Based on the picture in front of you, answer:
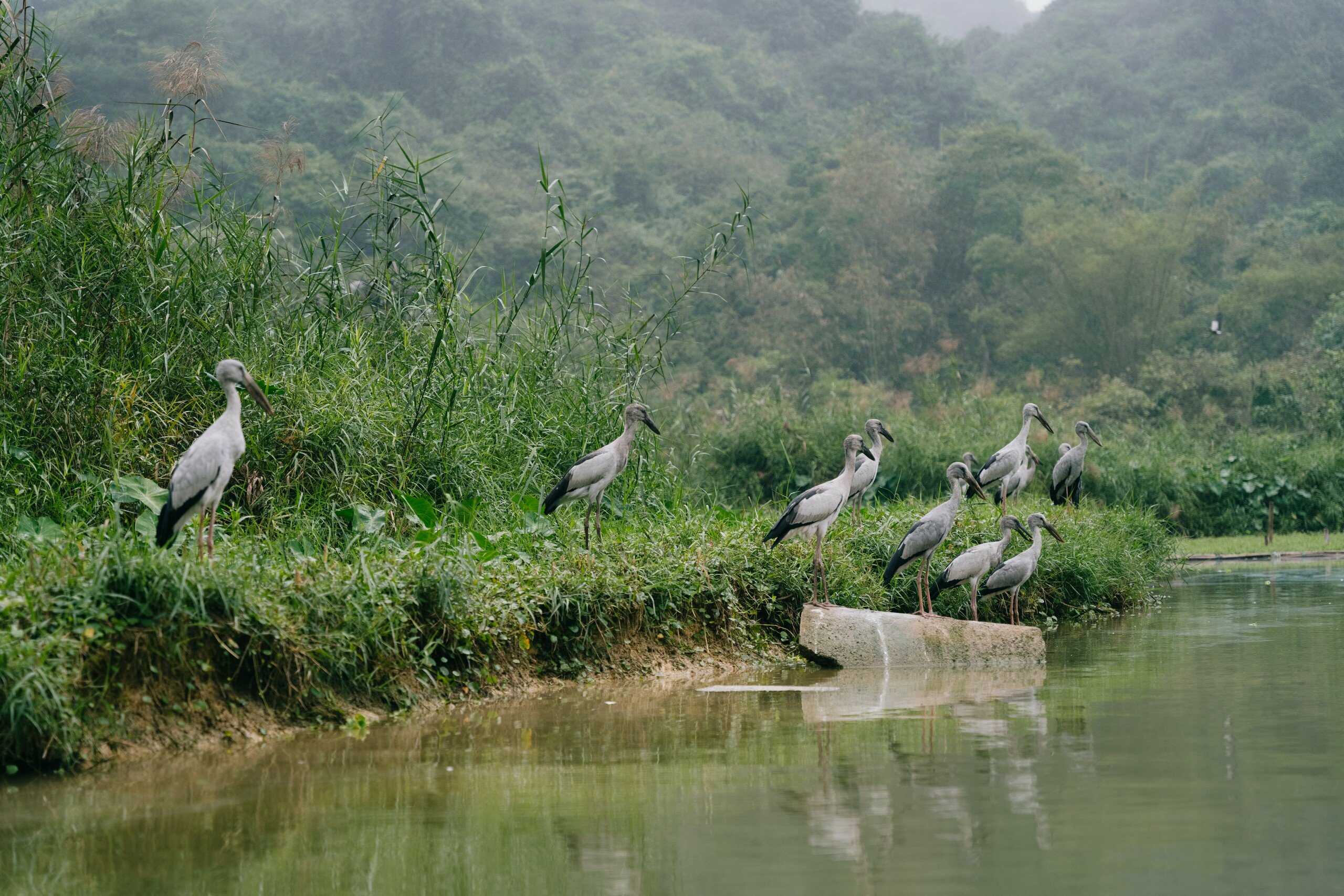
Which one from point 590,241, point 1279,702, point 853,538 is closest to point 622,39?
point 590,241

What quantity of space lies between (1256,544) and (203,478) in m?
17.0

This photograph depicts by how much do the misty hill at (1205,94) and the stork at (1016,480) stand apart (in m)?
34.5

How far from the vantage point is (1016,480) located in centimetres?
1502

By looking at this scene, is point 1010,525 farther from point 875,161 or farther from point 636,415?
point 875,161

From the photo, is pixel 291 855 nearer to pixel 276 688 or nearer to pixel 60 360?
pixel 276 688

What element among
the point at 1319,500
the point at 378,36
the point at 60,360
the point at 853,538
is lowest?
the point at 1319,500

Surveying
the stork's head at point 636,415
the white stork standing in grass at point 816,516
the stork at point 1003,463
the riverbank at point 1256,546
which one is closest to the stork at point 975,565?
the white stork standing in grass at point 816,516

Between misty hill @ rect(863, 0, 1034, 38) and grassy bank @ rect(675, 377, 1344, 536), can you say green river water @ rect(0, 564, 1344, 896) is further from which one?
misty hill @ rect(863, 0, 1034, 38)

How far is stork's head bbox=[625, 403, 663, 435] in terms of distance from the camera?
10.7 metres

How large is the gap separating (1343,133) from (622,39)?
26827 millimetres

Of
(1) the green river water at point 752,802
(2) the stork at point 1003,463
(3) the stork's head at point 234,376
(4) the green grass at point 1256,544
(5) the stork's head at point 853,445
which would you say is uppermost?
(3) the stork's head at point 234,376

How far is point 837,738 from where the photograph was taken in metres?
6.76

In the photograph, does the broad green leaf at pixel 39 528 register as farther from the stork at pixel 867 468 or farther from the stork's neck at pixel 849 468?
the stork at pixel 867 468

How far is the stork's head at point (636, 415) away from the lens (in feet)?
35.2
